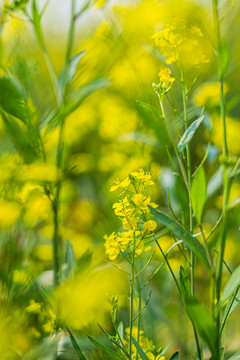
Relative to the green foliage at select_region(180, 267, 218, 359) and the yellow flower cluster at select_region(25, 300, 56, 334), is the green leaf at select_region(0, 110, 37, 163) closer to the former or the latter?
the yellow flower cluster at select_region(25, 300, 56, 334)

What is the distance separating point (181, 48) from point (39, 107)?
0.40 meters

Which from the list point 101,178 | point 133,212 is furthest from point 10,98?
point 101,178

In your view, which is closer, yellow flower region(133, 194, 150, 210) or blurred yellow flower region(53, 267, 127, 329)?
yellow flower region(133, 194, 150, 210)

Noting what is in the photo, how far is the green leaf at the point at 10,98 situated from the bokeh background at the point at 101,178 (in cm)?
9

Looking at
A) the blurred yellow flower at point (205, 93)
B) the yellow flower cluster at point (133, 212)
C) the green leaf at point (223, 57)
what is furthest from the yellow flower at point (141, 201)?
the blurred yellow flower at point (205, 93)

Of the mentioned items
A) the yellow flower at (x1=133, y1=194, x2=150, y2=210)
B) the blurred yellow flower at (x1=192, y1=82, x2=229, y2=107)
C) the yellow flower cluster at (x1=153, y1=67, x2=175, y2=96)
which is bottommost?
the blurred yellow flower at (x1=192, y1=82, x2=229, y2=107)

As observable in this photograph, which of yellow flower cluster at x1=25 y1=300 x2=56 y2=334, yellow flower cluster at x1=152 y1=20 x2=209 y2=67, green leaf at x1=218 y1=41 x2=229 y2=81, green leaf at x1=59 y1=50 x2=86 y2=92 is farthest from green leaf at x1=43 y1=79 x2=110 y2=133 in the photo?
yellow flower cluster at x1=25 y1=300 x2=56 y2=334

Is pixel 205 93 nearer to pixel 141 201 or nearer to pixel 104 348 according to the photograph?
pixel 141 201

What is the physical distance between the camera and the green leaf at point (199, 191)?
610 mm

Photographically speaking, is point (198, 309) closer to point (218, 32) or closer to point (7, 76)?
point (218, 32)

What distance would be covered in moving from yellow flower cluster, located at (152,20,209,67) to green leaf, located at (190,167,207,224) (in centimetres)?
20

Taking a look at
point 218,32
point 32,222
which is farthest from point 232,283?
point 32,222

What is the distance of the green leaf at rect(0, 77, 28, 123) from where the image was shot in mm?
733

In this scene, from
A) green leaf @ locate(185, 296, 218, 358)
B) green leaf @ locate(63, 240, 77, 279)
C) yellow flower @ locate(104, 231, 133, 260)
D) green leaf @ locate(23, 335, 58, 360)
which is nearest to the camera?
green leaf @ locate(185, 296, 218, 358)
